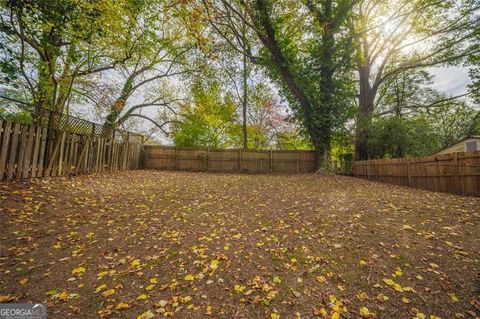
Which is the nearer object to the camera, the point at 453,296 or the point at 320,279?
the point at 453,296

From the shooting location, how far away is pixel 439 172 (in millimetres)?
7430

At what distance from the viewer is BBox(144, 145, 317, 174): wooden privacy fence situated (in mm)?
15633

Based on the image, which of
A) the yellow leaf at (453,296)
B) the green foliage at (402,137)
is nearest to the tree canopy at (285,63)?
the green foliage at (402,137)

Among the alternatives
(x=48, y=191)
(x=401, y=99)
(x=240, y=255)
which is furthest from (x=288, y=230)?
(x=401, y=99)

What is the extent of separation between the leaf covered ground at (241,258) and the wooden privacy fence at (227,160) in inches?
400

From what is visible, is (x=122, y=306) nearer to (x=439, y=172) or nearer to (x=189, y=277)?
(x=189, y=277)

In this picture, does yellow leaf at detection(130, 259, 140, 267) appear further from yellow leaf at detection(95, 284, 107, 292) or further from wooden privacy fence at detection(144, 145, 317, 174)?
wooden privacy fence at detection(144, 145, 317, 174)

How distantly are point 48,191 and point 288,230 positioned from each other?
20.8ft

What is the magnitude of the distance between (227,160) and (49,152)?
1047cm

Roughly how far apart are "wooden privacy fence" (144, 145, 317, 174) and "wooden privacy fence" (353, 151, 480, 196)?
599 cm

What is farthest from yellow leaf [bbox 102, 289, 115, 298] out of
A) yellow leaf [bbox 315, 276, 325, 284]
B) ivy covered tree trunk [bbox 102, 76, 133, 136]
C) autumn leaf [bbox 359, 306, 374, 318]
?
ivy covered tree trunk [bbox 102, 76, 133, 136]

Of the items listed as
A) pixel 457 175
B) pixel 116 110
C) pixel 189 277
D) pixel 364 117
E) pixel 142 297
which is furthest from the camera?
pixel 364 117

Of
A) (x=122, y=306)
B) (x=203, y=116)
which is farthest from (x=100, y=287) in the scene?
(x=203, y=116)

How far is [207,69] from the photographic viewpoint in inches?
653
